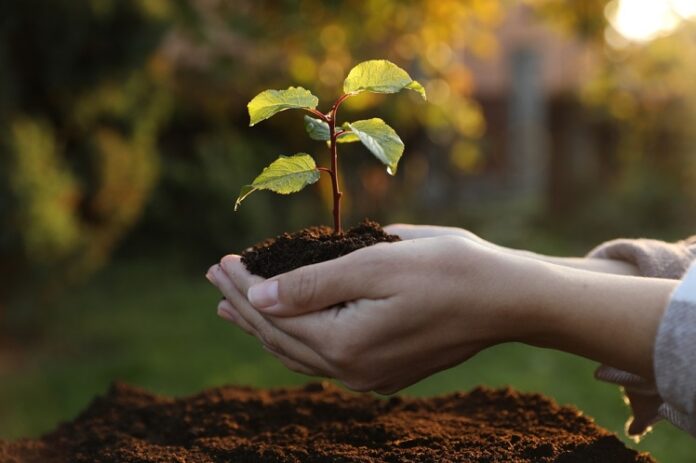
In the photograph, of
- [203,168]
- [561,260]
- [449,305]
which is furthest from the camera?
[203,168]

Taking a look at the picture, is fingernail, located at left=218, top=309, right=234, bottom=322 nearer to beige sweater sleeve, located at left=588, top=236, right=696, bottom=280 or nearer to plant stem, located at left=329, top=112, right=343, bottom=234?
plant stem, located at left=329, top=112, right=343, bottom=234

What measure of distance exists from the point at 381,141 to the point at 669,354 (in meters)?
0.67

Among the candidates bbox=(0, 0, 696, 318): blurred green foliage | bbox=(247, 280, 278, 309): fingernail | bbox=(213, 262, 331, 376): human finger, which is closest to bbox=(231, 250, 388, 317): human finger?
bbox=(247, 280, 278, 309): fingernail

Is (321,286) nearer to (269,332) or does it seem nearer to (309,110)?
(269,332)

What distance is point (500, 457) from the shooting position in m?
1.46

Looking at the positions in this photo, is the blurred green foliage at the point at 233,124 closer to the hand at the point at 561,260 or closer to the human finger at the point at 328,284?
the hand at the point at 561,260

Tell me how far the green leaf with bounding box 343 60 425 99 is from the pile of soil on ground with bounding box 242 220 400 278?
309 mm

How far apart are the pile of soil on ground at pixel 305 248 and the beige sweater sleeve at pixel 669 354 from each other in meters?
0.60

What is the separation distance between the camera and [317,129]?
1.76 m

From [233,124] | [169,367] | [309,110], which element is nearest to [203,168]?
[233,124]

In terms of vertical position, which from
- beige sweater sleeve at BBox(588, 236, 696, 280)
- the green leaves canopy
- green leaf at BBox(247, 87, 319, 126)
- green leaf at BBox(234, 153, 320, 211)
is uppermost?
green leaf at BBox(247, 87, 319, 126)

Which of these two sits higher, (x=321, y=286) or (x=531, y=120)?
(x=531, y=120)

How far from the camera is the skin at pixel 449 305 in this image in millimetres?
1448

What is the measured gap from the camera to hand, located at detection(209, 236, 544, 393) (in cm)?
146
